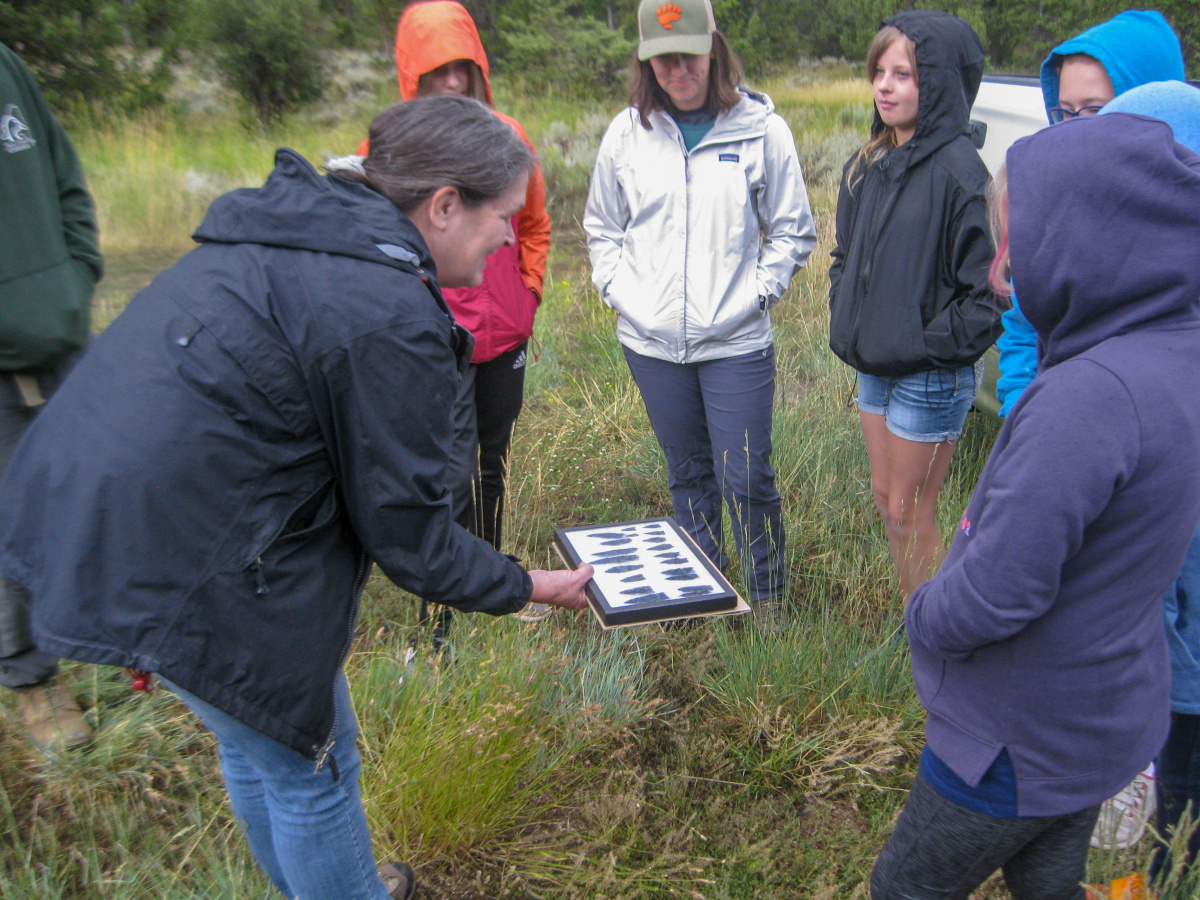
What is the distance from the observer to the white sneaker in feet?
7.06

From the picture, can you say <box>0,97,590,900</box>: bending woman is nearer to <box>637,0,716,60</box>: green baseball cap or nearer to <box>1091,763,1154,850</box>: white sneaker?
<box>637,0,716,60</box>: green baseball cap

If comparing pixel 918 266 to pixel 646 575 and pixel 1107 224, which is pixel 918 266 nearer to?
pixel 646 575

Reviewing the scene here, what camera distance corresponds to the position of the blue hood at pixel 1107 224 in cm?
136

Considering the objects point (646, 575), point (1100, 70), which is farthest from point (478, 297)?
point (1100, 70)

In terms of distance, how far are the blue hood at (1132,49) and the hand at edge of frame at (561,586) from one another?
1812mm

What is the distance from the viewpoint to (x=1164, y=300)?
4.59 ft

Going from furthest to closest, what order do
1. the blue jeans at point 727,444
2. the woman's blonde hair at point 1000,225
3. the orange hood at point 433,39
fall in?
the blue jeans at point 727,444, the orange hood at point 433,39, the woman's blonde hair at point 1000,225

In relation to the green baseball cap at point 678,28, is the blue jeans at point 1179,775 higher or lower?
lower

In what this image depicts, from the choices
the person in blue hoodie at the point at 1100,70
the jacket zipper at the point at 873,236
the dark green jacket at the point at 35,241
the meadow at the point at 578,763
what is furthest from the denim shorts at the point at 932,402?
the dark green jacket at the point at 35,241

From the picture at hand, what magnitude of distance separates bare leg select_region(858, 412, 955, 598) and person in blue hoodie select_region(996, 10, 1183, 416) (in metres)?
0.61

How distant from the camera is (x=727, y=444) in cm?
329

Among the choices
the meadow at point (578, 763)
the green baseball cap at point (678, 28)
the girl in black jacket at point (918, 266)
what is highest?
the green baseball cap at point (678, 28)

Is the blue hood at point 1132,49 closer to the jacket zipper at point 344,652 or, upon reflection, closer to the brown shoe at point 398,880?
the jacket zipper at point 344,652

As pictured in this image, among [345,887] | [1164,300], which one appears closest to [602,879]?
[345,887]
